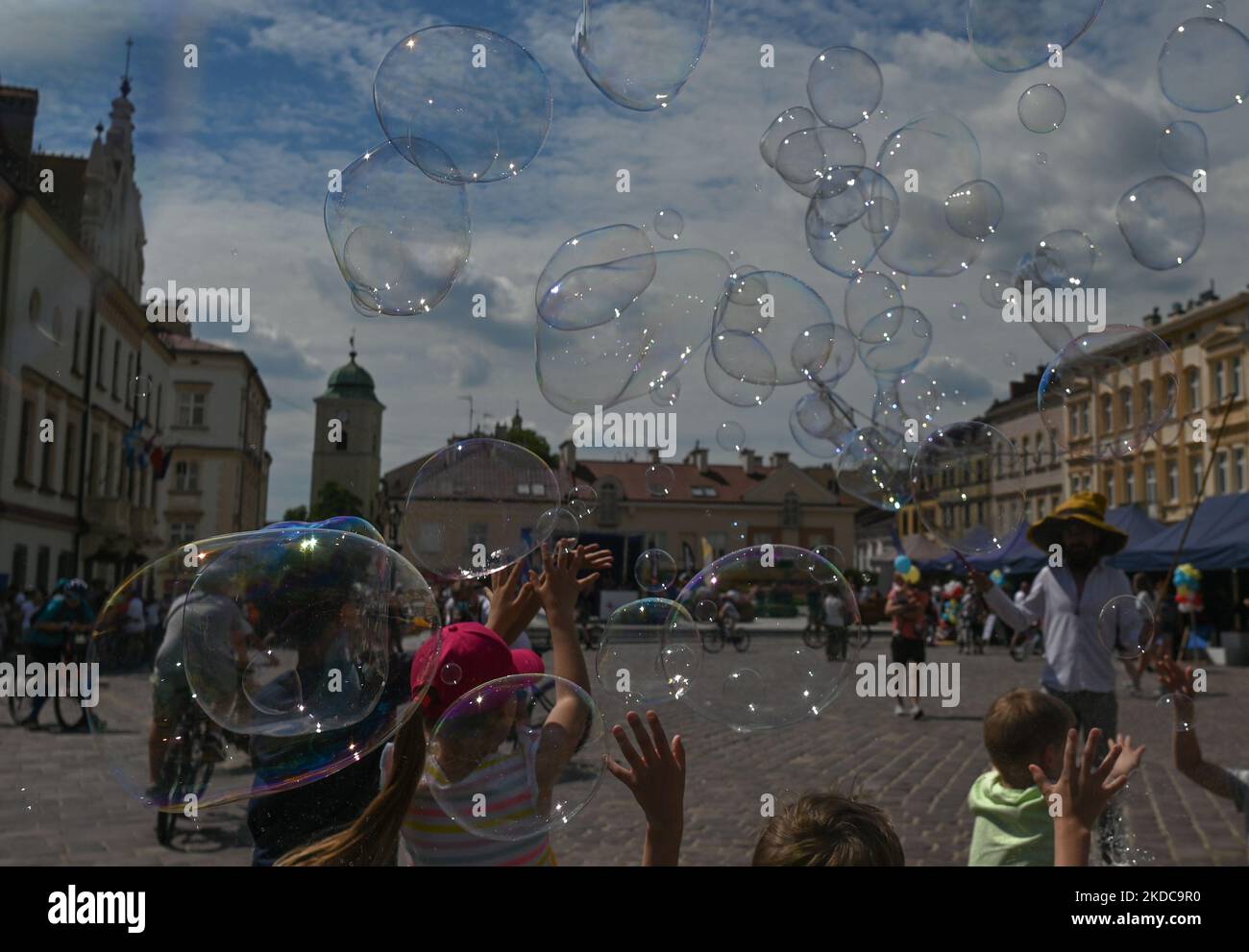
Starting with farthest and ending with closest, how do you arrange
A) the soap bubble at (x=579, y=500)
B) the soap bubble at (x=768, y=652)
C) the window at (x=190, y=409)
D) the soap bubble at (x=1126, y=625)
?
the window at (x=190, y=409) < the soap bubble at (x=579, y=500) < the soap bubble at (x=1126, y=625) < the soap bubble at (x=768, y=652)

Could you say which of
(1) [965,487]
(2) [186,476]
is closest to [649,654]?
(1) [965,487]

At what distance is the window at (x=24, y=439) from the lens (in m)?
24.7

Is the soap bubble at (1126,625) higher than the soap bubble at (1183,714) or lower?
higher

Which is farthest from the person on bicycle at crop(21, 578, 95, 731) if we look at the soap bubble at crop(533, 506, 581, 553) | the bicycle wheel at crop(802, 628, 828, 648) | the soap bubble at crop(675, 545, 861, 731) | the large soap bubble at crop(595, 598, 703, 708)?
the bicycle wheel at crop(802, 628, 828, 648)

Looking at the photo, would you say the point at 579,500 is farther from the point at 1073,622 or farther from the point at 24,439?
the point at 24,439

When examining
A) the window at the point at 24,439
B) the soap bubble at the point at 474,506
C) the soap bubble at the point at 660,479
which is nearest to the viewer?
the soap bubble at the point at 474,506

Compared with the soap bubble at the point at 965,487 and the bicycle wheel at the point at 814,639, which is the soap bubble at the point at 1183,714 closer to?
the bicycle wheel at the point at 814,639

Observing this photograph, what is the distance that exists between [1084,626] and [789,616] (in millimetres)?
1576

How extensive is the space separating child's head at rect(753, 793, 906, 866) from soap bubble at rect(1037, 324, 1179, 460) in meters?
3.91

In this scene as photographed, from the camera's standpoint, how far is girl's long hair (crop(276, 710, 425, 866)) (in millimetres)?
1965

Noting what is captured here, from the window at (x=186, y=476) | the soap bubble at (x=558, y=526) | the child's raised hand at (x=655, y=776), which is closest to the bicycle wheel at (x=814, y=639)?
the soap bubble at (x=558, y=526)

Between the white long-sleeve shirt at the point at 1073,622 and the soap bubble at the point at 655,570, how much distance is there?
2.02 m

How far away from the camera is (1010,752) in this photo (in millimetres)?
2912
